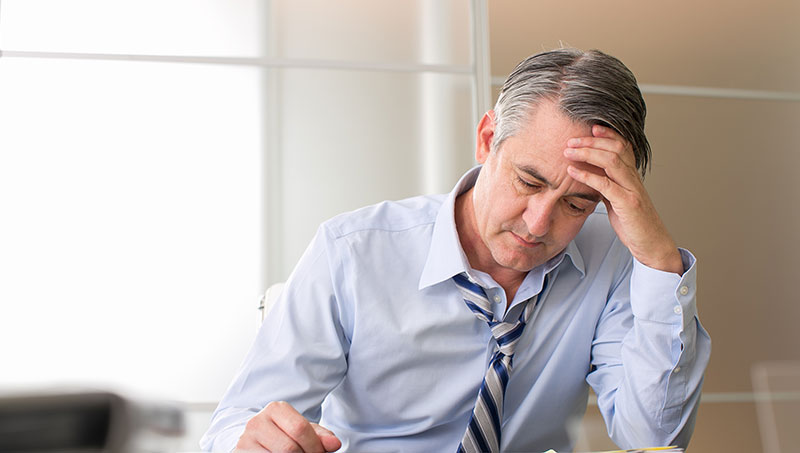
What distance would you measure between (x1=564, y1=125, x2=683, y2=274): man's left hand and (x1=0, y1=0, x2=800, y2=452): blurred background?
1246mm

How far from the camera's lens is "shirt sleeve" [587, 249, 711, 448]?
1234 mm

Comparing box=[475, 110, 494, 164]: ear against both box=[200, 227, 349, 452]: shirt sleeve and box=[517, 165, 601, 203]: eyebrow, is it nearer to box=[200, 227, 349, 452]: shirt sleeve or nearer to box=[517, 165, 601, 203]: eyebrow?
box=[517, 165, 601, 203]: eyebrow

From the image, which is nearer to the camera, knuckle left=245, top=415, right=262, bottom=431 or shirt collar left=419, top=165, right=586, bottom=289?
knuckle left=245, top=415, right=262, bottom=431

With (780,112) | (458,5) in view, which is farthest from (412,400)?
(780,112)

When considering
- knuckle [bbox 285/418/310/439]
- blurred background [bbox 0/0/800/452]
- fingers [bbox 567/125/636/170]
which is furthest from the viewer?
blurred background [bbox 0/0/800/452]

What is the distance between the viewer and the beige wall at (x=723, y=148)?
9.62 ft

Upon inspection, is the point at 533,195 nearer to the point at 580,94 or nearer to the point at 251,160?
the point at 580,94

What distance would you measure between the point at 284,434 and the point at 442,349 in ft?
1.58

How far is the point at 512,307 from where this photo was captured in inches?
54.4

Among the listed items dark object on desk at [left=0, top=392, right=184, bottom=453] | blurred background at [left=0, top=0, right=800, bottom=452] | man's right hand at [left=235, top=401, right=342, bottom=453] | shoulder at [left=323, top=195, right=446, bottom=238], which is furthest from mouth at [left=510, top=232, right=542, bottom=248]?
blurred background at [left=0, top=0, right=800, bottom=452]

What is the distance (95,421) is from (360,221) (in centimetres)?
119

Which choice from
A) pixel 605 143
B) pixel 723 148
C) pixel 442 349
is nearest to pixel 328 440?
pixel 442 349

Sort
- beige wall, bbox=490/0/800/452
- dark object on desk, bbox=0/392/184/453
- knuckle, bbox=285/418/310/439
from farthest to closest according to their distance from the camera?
beige wall, bbox=490/0/800/452, knuckle, bbox=285/418/310/439, dark object on desk, bbox=0/392/184/453

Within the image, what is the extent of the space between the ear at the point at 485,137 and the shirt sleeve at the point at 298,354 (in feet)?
1.16
